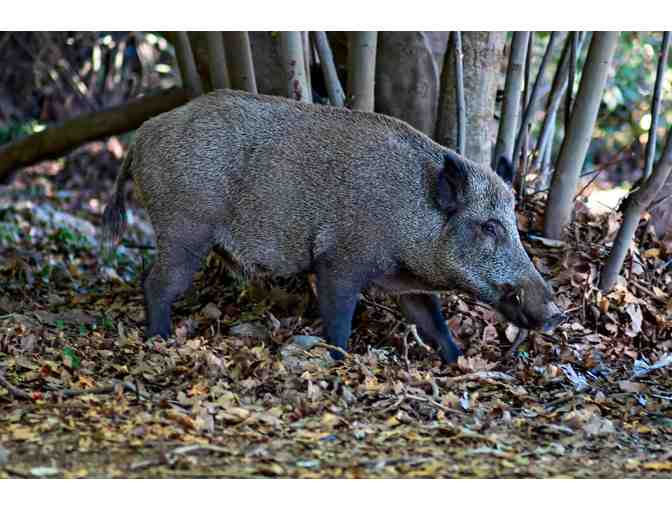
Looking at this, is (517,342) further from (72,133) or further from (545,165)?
(72,133)

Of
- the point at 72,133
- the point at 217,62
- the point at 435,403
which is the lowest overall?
the point at 72,133

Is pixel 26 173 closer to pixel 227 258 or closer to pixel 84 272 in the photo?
pixel 84 272

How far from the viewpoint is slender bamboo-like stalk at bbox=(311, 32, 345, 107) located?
6.95 metres

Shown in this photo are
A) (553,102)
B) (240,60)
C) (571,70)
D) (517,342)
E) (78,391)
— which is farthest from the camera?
(553,102)

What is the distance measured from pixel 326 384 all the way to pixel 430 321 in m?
1.28

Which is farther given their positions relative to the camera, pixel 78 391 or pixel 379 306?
pixel 379 306

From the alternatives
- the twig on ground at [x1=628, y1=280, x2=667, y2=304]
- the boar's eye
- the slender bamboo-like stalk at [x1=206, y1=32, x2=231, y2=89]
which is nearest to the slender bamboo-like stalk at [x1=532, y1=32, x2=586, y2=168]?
the twig on ground at [x1=628, y1=280, x2=667, y2=304]

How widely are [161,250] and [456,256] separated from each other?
72.0 inches

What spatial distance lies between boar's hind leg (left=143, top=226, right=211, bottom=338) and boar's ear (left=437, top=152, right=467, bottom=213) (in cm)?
148

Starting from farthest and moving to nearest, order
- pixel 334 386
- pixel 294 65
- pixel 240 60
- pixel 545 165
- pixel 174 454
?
pixel 545 165 → pixel 240 60 → pixel 294 65 → pixel 334 386 → pixel 174 454

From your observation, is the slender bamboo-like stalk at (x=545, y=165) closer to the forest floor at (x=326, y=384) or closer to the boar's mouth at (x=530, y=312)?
the forest floor at (x=326, y=384)

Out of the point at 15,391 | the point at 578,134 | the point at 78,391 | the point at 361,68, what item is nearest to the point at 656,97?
the point at 578,134

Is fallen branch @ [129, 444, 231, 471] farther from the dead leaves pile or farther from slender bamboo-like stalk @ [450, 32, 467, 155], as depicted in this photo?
slender bamboo-like stalk @ [450, 32, 467, 155]

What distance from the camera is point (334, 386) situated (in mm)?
4988
